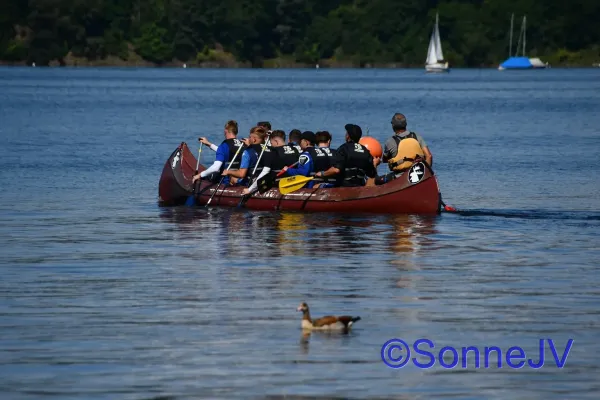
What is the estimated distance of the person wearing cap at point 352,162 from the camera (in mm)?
26859

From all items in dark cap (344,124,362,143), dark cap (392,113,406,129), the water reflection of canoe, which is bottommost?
the water reflection of canoe

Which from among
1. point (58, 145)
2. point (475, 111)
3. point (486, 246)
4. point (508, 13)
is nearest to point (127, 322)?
point (486, 246)

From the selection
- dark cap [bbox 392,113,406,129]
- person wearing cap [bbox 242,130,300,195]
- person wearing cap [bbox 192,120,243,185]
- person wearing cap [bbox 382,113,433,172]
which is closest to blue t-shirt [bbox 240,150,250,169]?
person wearing cap [bbox 242,130,300,195]

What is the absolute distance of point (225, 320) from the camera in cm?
1791

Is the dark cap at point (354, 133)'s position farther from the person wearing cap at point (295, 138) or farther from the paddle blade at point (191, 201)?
the paddle blade at point (191, 201)

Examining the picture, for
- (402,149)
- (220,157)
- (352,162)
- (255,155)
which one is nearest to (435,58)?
(220,157)

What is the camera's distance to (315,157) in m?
27.5

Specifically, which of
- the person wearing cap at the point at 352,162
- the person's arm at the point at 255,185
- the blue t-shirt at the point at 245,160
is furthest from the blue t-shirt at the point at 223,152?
the person wearing cap at the point at 352,162

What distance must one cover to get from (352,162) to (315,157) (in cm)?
69

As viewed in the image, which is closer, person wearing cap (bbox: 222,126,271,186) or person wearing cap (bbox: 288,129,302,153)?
person wearing cap (bbox: 222,126,271,186)

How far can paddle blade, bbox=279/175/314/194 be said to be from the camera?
91.9 ft

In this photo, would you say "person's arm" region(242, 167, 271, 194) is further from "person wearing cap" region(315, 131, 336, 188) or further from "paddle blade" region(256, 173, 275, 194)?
"person wearing cap" region(315, 131, 336, 188)

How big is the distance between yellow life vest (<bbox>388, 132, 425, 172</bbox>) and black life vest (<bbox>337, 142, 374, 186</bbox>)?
0.47 meters

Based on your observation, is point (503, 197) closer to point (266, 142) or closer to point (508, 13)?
point (266, 142)
